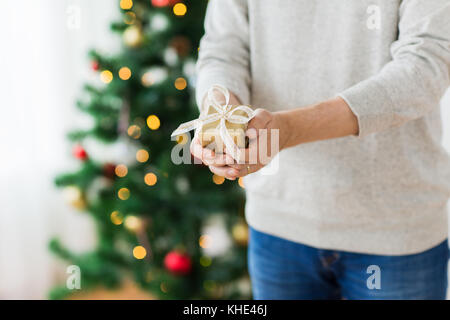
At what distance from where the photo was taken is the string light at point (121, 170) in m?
1.66

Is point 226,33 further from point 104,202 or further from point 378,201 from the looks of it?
point 104,202

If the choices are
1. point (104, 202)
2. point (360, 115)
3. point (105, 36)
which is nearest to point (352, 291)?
point (360, 115)

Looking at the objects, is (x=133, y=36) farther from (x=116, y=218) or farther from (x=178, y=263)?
(x=178, y=263)

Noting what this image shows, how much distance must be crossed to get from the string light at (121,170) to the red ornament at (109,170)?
0.01m

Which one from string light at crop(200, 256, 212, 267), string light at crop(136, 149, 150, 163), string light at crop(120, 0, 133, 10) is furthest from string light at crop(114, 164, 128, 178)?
string light at crop(120, 0, 133, 10)

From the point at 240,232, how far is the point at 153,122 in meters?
0.52

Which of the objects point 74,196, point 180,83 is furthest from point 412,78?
point 74,196

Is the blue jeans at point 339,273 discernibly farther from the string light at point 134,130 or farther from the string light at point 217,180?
the string light at point 134,130

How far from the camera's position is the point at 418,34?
0.66m

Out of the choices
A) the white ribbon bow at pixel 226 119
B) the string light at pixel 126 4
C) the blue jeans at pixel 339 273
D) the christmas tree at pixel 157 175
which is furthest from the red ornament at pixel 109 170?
the white ribbon bow at pixel 226 119

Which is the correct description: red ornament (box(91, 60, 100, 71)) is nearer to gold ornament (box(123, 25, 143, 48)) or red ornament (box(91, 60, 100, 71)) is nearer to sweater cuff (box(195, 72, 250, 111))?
gold ornament (box(123, 25, 143, 48))

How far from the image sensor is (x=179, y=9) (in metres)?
1.40

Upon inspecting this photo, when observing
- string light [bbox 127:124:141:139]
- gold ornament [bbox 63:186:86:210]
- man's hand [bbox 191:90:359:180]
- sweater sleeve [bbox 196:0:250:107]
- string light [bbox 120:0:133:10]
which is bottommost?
gold ornament [bbox 63:186:86:210]

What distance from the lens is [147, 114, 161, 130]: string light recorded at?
4.96 feet
